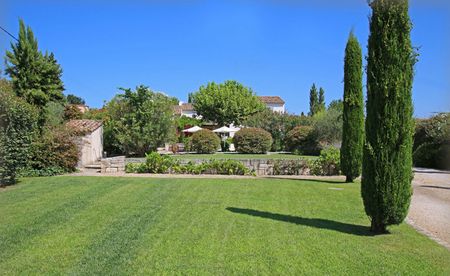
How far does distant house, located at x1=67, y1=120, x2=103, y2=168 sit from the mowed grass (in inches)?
363

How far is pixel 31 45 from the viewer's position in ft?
72.3

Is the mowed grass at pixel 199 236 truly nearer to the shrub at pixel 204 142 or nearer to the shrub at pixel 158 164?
the shrub at pixel 158 164

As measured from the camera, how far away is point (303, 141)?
33.4m

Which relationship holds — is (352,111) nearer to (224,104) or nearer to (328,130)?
(328,130)

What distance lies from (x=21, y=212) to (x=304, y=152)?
27290mm

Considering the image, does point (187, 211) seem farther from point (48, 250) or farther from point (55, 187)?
point (55, 187)

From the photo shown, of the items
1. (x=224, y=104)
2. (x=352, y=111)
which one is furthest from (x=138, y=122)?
(x=224, y=104)

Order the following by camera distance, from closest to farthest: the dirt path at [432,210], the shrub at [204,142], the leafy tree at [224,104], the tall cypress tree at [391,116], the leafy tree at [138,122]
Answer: the tall cypress tree at [391,116] → the dirt path at [432,210] → the leafy tree at [138,122] → the shrub at [204,142] → the leafy tree at [224,104]

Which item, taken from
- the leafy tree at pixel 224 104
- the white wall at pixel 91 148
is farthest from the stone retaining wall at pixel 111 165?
the leafy tree at pixel 224 104

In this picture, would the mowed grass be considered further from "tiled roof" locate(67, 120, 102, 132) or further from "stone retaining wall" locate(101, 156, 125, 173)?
"tiled roof" locate(67, 120, 102, 132)

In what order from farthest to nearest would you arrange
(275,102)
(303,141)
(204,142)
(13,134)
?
(275,102) < (303,141) < (204,142) < (13,134)

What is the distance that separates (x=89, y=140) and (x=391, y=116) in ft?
59.3

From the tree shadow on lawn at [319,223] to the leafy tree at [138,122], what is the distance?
63.4 ft

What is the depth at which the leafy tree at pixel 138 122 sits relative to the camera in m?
26.8
